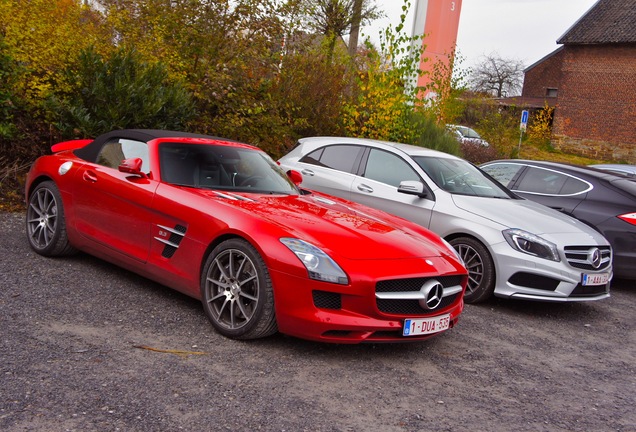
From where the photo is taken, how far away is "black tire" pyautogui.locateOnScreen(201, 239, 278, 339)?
461cm

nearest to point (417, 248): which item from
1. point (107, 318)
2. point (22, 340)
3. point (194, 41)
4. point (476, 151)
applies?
point (107, 318)

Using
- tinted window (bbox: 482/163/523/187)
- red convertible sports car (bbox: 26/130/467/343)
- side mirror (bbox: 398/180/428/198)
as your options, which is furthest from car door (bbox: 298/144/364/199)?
tinted window (bbox: 482/163/523/187)

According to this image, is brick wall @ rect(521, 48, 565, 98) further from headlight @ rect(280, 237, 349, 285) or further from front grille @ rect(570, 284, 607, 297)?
headlight @ rect(280, 237, 349, 285)

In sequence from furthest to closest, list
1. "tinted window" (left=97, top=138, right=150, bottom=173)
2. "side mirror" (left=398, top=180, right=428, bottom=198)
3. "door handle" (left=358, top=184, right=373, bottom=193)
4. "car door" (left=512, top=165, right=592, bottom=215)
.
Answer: "car door" (left=512, top=165, right=592, bottom=215) < "door handle" (left=358, top=184, right=373, bottom=193) < "side mirror" (left=398, top=180, right=428, bottom=198) < "tinted window" (left=97, top=138, right=150, bottom=173)

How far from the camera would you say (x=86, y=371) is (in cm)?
403

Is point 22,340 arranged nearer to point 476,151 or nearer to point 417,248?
point 417,248

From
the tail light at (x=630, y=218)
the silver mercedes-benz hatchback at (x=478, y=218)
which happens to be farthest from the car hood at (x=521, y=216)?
the tail light at (x=630, y=218)

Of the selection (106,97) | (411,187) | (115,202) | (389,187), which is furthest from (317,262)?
(106,97)

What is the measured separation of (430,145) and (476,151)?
611 cm

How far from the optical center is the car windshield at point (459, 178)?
775 centimetres

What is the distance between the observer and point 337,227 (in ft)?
16.7

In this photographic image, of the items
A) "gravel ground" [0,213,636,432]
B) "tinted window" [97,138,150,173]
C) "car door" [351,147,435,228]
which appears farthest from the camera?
"car door" [351,147,435,228]

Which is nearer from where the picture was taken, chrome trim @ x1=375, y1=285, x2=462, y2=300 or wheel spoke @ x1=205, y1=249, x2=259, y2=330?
chrome trim @ x1=375, y1=285, x2=462, y2=300

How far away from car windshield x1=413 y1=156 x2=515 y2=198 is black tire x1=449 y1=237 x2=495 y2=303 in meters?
0.84
